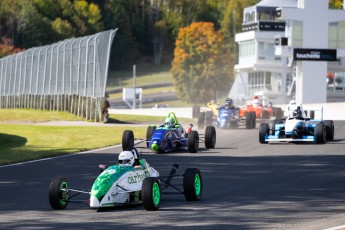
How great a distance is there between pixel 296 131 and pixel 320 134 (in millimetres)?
856

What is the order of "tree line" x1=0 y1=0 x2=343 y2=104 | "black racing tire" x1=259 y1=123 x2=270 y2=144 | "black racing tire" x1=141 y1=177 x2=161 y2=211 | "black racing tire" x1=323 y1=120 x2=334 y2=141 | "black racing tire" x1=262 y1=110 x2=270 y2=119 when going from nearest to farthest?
"black racing tire" x1=141 y1=177 x2=161 y2=211 < "black racing tire" x1=259 y1=123 x2=270 y2=144 < "black racing tire" x1=323 y1=120 x2=334 y2=141 < "black racing tire" x1=262 y1=110 x2=270 y2=119 < "tree line" x1=0 y1=0 x2=343 y2=104

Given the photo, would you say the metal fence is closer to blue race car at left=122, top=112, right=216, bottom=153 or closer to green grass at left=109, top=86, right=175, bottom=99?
blue race car at left=122, top=112, right=216, bottom=153

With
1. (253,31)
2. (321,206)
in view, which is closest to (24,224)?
(321,206)

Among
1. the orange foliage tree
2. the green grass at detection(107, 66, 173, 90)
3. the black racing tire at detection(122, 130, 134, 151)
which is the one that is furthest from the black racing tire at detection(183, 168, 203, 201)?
the green grass at detection(107, 66, 173, 90)

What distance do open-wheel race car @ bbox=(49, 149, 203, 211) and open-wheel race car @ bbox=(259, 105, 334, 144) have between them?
1598 centimetres

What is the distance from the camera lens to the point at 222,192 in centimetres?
2091

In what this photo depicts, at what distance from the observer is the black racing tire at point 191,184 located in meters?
18.9

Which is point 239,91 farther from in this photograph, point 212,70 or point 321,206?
point 321,206

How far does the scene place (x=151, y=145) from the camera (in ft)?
104

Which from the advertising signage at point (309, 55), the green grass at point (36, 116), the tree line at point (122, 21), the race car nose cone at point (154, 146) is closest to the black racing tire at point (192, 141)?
the race car nose cone at point (154, 146)

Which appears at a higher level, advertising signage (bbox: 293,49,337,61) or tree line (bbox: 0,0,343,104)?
tree line (bbox: 0,0,343,104)

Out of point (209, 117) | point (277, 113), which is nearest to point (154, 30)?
point (277, 113)

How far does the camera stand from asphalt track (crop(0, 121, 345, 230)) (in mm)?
16578

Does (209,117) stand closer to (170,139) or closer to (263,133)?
(263,133)
